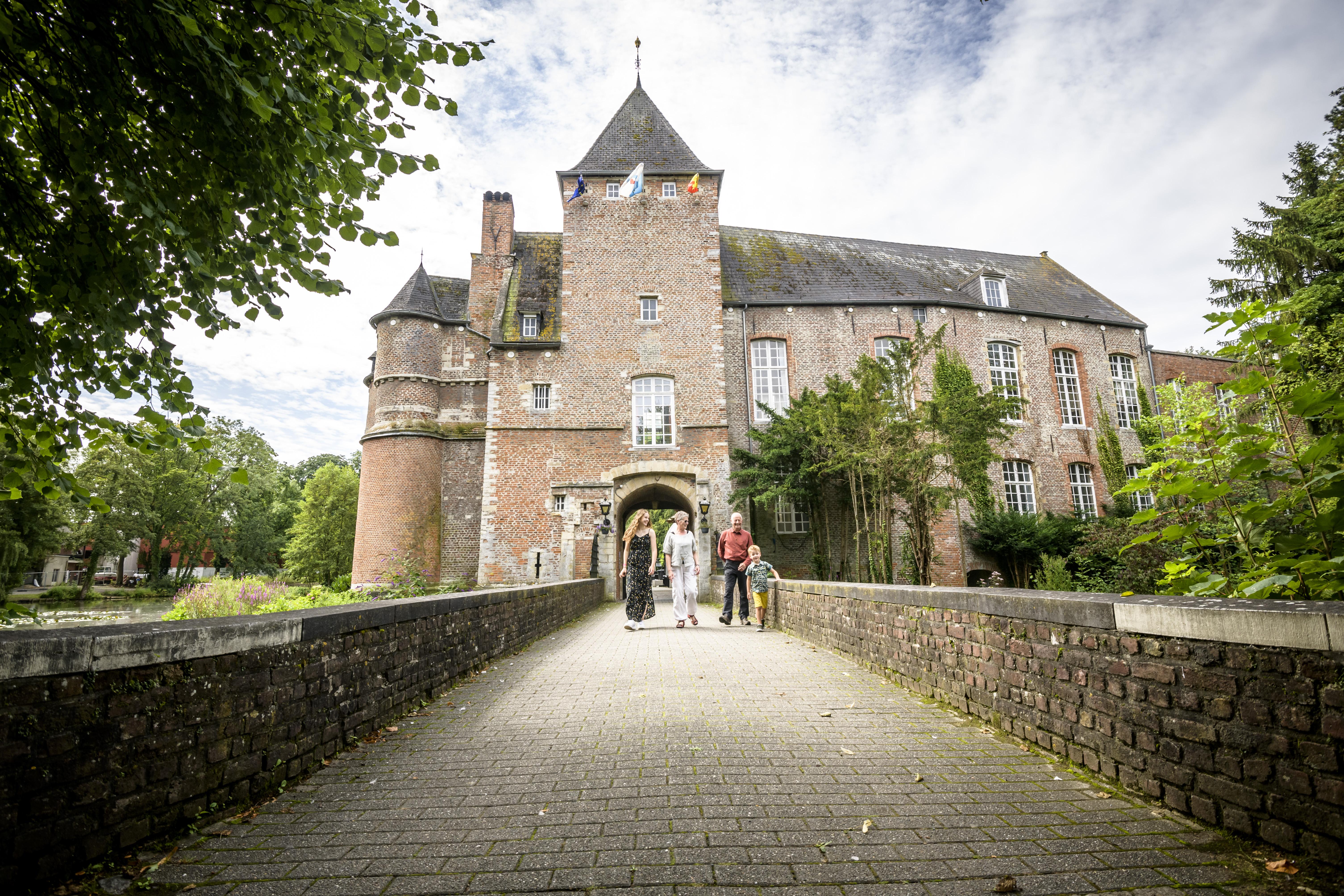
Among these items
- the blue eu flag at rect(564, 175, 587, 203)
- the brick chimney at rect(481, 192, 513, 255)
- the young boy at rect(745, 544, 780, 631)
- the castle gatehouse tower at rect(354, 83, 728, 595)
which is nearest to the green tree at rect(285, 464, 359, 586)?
the castle gatehouse tower at rect(354, 83, 728, 595)

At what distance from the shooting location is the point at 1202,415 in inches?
143

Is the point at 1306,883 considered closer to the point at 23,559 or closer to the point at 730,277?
the point at 730,277

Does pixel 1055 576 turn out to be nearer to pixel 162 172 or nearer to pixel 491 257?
pixel 162 172

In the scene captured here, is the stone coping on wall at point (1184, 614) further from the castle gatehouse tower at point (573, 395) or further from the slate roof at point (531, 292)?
the slate roof at point (531, 292)

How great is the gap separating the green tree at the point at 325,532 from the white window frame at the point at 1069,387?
111 ft

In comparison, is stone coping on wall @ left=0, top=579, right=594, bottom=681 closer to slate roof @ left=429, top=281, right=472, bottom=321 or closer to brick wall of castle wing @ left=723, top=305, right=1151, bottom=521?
brick wall of castle wing @ left=723, top=305, right=1151, bottom=521

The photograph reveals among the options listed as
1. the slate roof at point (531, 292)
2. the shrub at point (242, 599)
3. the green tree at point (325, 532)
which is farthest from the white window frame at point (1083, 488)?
the green tree at point (325, 532)

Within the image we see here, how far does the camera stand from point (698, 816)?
2.87 m

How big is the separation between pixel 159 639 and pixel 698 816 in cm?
235

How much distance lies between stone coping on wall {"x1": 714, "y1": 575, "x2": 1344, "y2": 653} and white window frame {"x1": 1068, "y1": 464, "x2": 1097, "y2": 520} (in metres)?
22.1

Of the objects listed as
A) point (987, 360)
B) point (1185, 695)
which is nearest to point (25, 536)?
point (1185, 695)

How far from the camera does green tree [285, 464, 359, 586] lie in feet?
113

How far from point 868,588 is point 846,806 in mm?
3961

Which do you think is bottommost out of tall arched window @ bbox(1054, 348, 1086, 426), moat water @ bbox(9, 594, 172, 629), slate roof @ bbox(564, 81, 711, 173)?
moat water @ bbox(9, 594, 172, 629)
